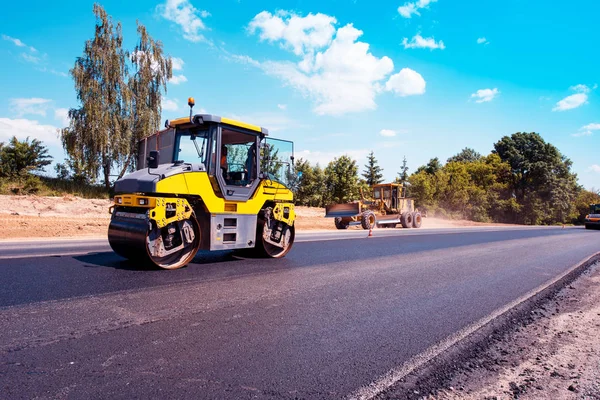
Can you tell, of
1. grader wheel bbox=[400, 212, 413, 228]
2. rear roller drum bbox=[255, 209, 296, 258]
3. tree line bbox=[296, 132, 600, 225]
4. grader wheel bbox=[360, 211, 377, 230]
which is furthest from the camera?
tree line bbox=[296, 132, 600, 225]

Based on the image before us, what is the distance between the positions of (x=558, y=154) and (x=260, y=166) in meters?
60.0

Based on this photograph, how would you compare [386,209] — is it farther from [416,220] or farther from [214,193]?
[214,193]

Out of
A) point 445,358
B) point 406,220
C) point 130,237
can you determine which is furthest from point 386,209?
point 445,358

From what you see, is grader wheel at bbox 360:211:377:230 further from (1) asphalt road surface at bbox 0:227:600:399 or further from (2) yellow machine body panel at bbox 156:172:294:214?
(1) asphalt road surface at bbox 0:227:600:399

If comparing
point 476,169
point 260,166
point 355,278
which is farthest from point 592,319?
point 476,169

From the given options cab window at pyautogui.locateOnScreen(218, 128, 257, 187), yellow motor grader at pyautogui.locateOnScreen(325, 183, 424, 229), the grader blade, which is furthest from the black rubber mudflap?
yellow motor grader at pyautogui.locateOnScreen(325, 183, 424, 229)

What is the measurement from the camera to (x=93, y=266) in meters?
6.11

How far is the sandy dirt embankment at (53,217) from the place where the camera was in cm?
1392

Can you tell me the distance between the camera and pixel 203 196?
6.36 m

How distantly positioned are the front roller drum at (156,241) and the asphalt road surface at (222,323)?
9.6 inches

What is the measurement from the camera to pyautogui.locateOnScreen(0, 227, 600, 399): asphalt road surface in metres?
2.50

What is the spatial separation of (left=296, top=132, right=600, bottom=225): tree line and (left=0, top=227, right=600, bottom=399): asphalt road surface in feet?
93.3

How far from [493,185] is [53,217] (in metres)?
50.0

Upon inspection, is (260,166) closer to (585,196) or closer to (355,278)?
(355,278)
